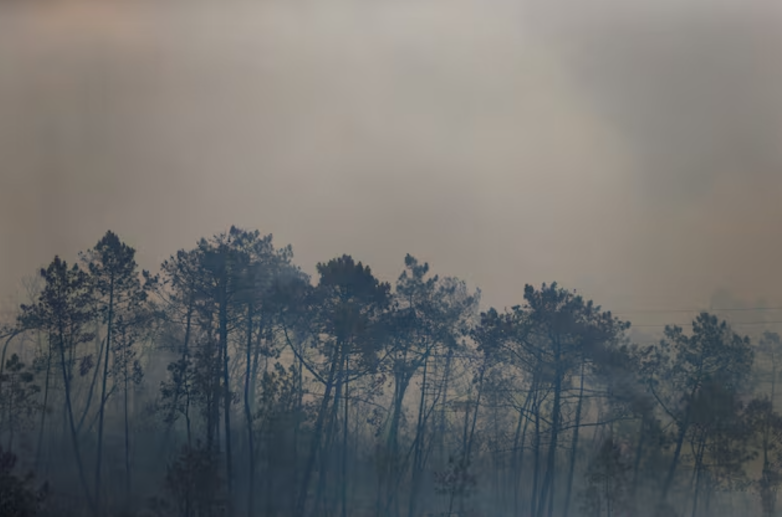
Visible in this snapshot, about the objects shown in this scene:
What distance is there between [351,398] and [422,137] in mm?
1071

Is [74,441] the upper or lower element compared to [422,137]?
lower

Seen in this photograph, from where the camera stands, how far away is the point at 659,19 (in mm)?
2719

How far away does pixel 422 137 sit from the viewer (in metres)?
2.77

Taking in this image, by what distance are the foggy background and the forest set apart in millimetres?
129

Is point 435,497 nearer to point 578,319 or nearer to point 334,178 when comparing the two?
point 578,319

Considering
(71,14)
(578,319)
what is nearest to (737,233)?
(578,319)

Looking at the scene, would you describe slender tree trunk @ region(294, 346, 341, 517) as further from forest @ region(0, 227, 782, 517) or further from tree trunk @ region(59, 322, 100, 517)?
tree trunk @ region(59, 322, 100, 517)

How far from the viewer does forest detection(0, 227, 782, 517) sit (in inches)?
101

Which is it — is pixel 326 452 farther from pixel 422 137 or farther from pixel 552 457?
pixel 422 137

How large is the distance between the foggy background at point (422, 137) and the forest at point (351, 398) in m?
0.13

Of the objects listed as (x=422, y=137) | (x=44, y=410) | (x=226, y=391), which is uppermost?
(x=422, y=137)

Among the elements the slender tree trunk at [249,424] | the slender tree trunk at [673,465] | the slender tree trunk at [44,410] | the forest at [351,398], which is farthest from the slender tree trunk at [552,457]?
the slender tree trunk at [44,410]

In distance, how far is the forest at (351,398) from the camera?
2.57 meters

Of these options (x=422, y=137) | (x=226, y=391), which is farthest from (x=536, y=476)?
(x=422, y=137)
